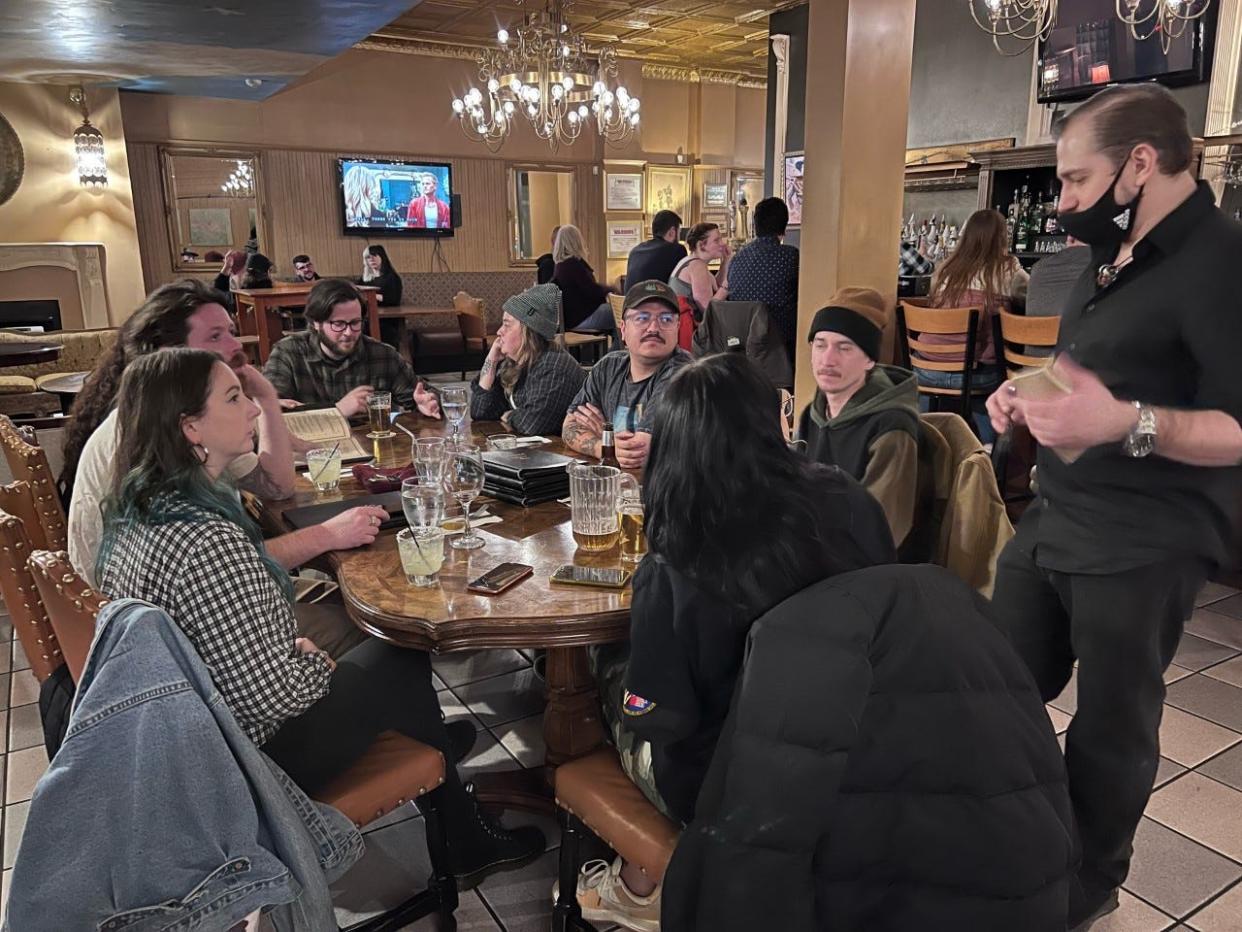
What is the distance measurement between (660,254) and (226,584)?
191 inches

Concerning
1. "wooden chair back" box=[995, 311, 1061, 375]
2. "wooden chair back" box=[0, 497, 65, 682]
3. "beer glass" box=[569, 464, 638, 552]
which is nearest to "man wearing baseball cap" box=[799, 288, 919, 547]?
"beer glass" box=[569, 464, 638, 552]

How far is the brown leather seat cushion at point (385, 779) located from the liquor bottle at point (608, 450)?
1.00 m

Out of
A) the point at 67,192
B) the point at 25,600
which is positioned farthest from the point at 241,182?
the point at 25,600

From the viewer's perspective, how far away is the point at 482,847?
2.00 meters

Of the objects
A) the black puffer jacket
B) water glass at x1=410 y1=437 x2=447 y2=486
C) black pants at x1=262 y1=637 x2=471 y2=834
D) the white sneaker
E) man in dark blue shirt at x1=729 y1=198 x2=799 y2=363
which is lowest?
the white sneaker

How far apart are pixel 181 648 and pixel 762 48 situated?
1065 centimetres

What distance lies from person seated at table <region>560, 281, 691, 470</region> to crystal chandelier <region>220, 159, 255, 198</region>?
322 inches

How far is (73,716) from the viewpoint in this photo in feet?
3.54

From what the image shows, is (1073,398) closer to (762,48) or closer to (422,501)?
(422,501)

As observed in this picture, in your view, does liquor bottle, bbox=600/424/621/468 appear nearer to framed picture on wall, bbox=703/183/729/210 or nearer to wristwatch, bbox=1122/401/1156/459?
wristwatch, bbox=1122/401/1156/459

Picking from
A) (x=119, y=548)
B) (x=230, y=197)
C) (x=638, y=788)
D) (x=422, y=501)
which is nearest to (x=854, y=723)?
(x=638, y=788)

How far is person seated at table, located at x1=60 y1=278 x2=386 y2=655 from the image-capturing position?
1.90m

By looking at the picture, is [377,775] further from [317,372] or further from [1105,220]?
[317,372]

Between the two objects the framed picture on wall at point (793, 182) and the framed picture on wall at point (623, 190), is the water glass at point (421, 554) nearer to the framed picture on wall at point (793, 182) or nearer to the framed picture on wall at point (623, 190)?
the framed picture on wall at point (793, 182)
